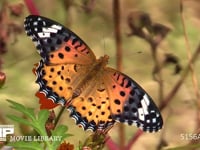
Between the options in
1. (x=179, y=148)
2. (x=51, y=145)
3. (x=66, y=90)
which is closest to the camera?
(x=51, y=145)

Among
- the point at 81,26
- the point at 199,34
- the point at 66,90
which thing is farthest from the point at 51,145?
the point at 199,34

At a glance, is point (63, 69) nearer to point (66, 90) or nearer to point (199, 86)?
point (66, 90)

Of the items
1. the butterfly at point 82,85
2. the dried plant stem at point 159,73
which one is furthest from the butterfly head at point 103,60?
the dried plant stem at point 159,73

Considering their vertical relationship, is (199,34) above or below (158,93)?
above

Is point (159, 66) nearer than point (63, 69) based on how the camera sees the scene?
No

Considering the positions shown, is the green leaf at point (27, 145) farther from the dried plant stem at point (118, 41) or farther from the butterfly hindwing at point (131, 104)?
the dried plant stem at point (118, 41)

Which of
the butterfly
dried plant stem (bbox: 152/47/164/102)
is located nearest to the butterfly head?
the butterfly

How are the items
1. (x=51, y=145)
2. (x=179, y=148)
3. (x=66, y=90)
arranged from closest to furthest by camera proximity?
(x=51, y=145) → (x=66, y=90) → (x=179, y=148)
